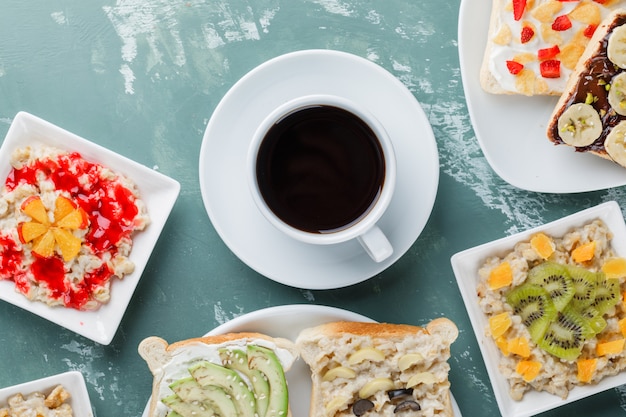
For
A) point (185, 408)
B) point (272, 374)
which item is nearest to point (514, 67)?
point (272, 374)

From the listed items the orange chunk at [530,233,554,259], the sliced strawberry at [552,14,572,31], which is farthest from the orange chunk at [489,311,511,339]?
the sliced strawberry at [552,14,572,31]

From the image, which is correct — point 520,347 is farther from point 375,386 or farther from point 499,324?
point 375,386

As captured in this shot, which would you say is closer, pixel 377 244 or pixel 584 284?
pixel 377 244

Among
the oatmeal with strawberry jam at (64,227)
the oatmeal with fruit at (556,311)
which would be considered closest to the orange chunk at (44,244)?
the oatmeal with strawberry jam at (64,227)

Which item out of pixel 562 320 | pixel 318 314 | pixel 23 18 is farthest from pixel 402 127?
pixel 23 18

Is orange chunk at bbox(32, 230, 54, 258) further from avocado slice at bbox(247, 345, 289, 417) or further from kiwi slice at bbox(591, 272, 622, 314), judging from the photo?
kiwi slice at bbox(591, 272, 622, 314)

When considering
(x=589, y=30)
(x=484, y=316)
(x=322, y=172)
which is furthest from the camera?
(x=484, y=316)

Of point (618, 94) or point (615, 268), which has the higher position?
point (618, 94)

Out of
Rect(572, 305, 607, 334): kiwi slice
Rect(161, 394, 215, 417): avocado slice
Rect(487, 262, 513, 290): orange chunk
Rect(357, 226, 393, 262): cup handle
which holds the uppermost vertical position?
Rect(357, 226, 393, 262): cup handle
